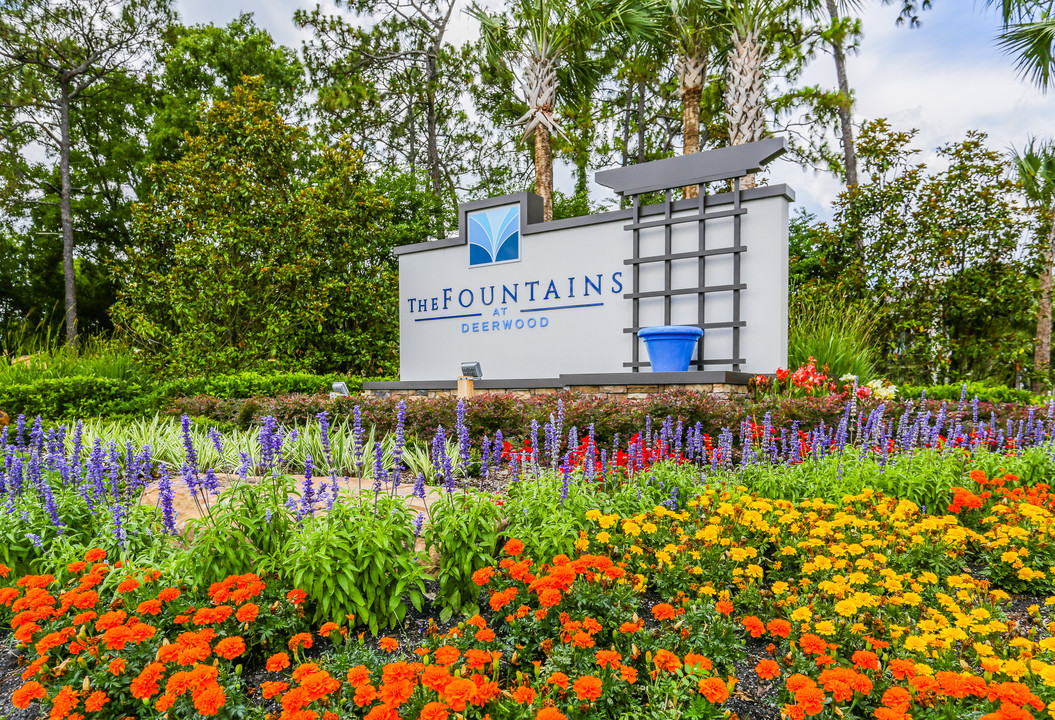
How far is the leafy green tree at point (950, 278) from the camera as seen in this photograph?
1287 centimetres

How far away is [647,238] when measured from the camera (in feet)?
28.7

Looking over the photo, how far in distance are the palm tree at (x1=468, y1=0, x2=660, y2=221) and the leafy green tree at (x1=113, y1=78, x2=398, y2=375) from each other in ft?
11.6

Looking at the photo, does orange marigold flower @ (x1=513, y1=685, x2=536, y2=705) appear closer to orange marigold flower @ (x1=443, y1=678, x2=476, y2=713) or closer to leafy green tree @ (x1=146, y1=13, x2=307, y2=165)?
orange marigold flower @ (x1=443, y1=678, x2=476, y2=713)

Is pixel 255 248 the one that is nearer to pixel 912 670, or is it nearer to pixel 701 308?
pixel 701 308

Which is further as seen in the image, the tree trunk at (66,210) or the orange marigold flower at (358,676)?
the tree trunk at (66,210)

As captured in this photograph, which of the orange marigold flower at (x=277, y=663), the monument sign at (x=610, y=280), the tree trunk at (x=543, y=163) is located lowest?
the orange marigold flower at (x=277, y=663)

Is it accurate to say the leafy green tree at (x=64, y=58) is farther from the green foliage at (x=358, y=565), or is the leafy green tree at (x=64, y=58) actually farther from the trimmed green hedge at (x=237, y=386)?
the green foliage at (x=358, y=565)

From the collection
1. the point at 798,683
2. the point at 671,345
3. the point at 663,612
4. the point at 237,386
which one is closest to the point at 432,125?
the point at 237,386

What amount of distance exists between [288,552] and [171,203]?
1239cm

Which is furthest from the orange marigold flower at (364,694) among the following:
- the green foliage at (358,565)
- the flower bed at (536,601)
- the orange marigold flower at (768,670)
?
the orange marigold flower at (768,670)

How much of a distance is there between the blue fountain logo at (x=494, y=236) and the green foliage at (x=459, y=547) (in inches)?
287

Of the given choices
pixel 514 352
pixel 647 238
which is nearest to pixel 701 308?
pixel 647 238

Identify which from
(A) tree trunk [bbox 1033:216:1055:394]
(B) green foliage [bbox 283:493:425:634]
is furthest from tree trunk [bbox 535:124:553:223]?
(B) green foliage [bbox 283:493:425:634]

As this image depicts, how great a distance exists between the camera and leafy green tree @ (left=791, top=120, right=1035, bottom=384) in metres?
12.9
